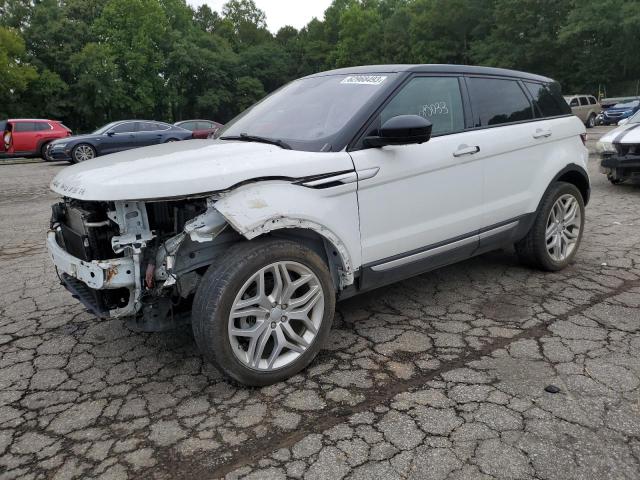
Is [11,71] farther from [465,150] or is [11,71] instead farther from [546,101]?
[465,150]

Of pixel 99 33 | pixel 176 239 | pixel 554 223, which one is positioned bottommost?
pixel 554 223

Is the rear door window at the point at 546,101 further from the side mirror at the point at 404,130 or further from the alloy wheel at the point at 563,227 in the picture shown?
the side mirror at the point at 404,130

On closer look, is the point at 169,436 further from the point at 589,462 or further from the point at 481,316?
the point at 481,316

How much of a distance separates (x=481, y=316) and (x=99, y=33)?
1800 inches

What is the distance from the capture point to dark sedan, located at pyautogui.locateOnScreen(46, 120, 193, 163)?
16078mm

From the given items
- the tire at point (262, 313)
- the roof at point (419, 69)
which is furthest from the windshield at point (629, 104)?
the tire at point (262, 313)

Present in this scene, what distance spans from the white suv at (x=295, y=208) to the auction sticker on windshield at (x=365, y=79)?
0.04 ft

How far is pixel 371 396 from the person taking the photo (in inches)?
112

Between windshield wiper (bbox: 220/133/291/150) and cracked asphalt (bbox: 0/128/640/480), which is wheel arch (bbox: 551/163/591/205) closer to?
cracked asphalt (bbox: 0/128/640/480)

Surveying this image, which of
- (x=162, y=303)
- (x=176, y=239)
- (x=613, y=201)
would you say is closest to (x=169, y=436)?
(x=162, y=303)

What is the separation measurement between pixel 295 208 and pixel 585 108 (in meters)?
28.2

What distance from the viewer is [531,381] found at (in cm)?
292

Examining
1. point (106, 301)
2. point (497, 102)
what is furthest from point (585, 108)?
point (106, 301)

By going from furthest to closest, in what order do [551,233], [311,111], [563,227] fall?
[563,227] < [551,233] < [311,111]
